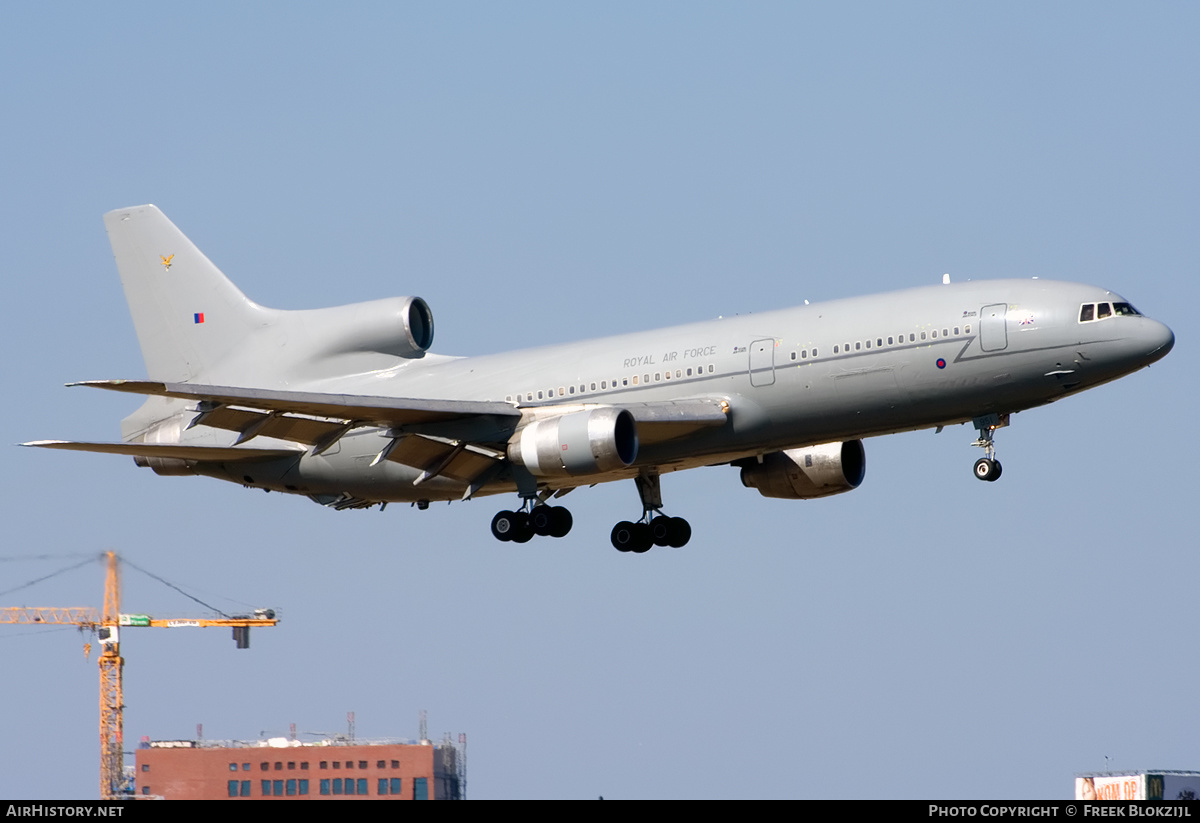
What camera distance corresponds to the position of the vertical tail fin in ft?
163

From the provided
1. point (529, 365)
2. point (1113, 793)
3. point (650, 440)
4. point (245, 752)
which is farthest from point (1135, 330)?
point (245, 752)

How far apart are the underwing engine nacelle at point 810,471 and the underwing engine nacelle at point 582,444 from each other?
23.2 ft

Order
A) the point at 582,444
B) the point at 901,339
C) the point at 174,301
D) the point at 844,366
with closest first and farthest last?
the point at 901,339 < the point at 844,366 < the point at 582,444 < the point at 174,301

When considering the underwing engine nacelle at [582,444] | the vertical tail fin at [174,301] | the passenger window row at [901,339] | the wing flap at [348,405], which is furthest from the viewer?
the vertical tail fin at [174,301]

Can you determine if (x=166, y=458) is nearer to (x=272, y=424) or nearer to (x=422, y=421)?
(x=272, y=424)

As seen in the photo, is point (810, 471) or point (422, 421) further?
point (810, 471)

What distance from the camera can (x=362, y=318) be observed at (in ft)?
156

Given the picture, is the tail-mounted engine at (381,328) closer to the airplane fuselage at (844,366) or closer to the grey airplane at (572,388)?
the grey airplane at (572,388)

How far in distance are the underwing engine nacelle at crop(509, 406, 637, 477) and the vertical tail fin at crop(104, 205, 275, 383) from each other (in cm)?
1180

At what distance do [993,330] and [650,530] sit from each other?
11.7 metres

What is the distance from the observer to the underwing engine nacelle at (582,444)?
4031 centimetres

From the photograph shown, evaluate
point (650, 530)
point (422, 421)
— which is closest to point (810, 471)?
point (650, 530)

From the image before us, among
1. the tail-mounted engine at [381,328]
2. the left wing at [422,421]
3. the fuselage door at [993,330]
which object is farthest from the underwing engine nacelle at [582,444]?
the fuselage door at [993,330]

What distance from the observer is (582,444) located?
40.5 m
